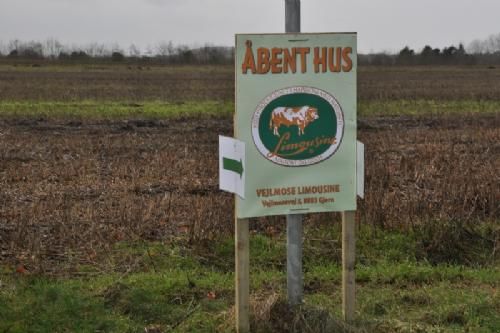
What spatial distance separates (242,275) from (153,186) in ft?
19.7

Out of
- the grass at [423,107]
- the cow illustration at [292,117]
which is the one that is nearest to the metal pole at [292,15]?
the cow illustration at [292,117]

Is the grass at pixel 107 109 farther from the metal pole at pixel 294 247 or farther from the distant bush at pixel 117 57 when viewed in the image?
the distant bush at pixel 117 57

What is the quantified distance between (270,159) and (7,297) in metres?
2.62

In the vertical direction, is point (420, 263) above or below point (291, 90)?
below

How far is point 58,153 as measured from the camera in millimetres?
14047

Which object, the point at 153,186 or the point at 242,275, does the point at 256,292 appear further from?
the point at 153,186

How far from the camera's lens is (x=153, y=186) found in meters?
10.6

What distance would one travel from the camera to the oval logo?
4680 millimetres

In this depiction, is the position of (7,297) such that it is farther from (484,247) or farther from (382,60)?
(382,60)

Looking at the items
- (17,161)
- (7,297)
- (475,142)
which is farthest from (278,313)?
(475,142)

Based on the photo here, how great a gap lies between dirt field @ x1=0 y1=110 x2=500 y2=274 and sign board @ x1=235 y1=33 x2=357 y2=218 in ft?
9.34

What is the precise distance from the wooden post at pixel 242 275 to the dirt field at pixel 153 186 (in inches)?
101

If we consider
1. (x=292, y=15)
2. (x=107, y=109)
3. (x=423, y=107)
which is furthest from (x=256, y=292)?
(x=423, y=107)

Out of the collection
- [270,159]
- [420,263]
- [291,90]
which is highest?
[291,90]
